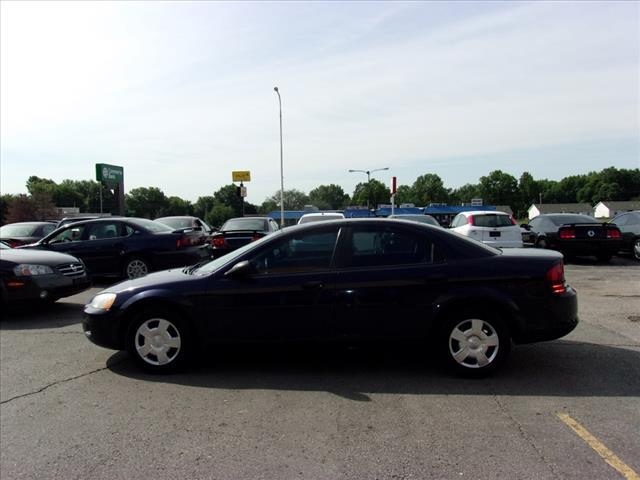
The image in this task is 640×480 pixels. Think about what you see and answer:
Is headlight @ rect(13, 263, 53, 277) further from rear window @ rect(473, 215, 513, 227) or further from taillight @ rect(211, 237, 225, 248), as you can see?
rear window @ rect(473, 215, 513, 227)

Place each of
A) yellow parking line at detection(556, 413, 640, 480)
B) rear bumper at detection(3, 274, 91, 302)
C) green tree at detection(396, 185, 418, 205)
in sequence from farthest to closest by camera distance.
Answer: green tree at detection(396, 185, 418, 205) < rear bumper at detection(3, 274, 91, 302) < yellow parking line at detection(556, 413, 640, 480)

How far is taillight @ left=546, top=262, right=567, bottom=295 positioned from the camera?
461 centimetres

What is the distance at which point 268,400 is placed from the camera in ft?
13.7

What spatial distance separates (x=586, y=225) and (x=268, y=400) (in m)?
12.2

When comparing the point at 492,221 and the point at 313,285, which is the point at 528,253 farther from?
the point at 492,221

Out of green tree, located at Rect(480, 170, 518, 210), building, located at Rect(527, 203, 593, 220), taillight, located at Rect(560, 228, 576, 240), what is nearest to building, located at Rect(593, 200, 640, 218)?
building, located at Rect(527, 203, 593, 220)

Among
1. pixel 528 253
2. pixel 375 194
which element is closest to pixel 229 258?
pixel 528 253

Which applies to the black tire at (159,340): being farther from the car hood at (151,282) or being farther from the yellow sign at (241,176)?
the yellow sign at (241,176)

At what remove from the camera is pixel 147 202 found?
454ft

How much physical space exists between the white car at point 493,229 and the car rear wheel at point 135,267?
7769 millimetres

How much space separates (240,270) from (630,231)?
13.7 metres

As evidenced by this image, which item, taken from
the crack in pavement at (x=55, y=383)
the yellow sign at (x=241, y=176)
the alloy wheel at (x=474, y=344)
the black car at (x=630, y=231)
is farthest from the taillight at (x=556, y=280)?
the yellow sign at (x=241, y=176)

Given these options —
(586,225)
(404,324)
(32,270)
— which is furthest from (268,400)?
(586,225)

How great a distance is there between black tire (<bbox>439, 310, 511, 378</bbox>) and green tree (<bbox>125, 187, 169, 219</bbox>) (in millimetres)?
136185
